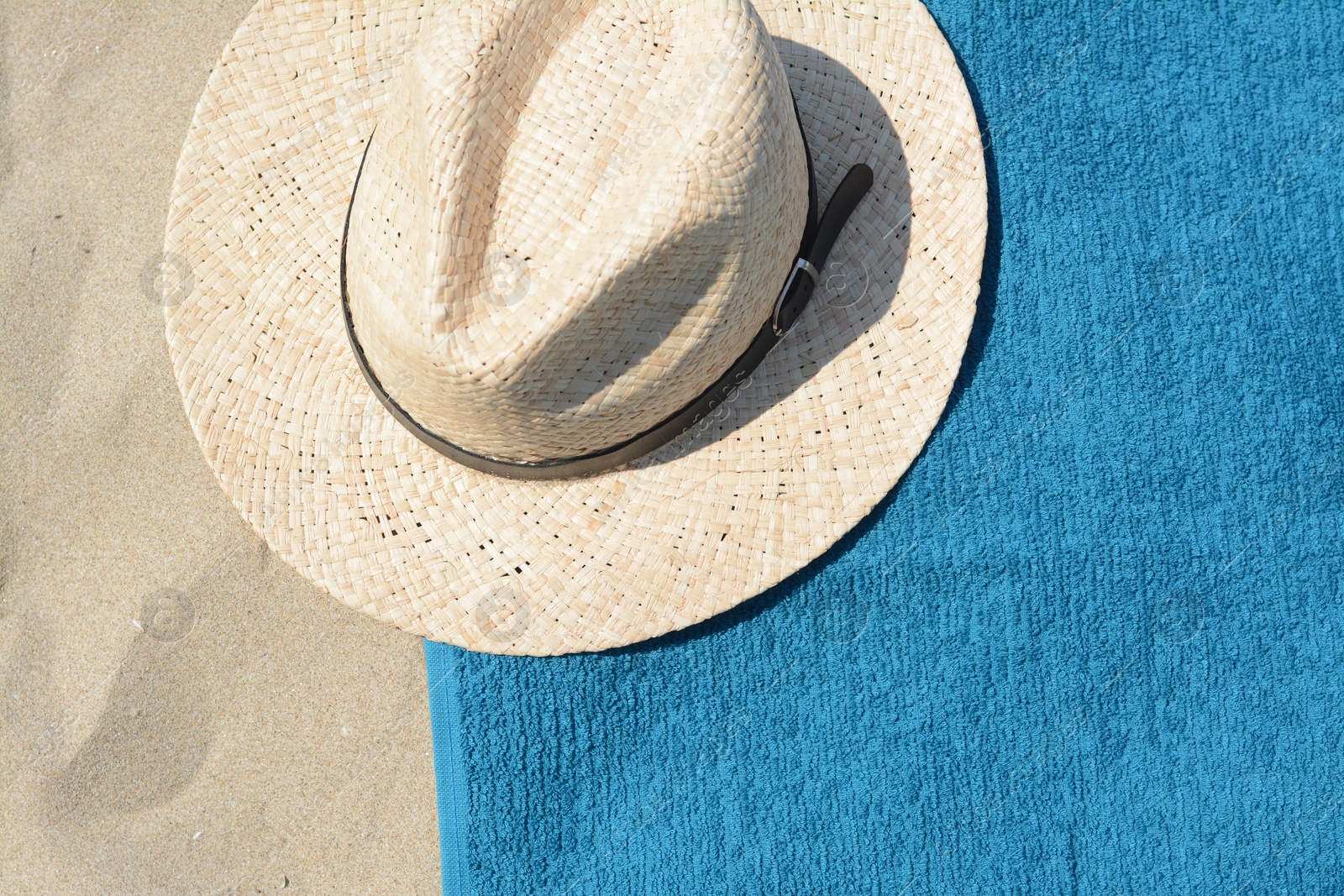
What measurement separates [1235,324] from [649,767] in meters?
1.14

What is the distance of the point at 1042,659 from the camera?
53.0 inches

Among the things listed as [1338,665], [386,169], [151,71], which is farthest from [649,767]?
[151,71]

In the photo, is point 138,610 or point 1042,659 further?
point 138,610

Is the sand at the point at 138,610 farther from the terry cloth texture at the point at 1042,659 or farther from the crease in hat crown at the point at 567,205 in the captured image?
the crease in hat crown at the point at 567,205

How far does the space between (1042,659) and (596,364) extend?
0.86 meters

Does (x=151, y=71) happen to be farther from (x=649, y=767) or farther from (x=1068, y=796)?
(x=1068, y=796)

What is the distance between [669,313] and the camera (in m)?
0.95

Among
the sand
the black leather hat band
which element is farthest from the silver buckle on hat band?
the sand

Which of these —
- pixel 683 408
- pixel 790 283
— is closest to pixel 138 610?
pixel 683 408

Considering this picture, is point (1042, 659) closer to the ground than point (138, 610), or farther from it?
closer to the ground

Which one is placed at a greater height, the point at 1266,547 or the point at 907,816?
the point at 1266,547

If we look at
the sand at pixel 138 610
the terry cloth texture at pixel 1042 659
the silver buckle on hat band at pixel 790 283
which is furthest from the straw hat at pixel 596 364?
the sand at pixel 138 610

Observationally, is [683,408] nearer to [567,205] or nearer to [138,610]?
[567,205]

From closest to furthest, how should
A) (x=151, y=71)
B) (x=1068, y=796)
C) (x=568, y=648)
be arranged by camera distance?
(x=568, y=648)
(x=1068, y=796)
(x=151, y=71)
